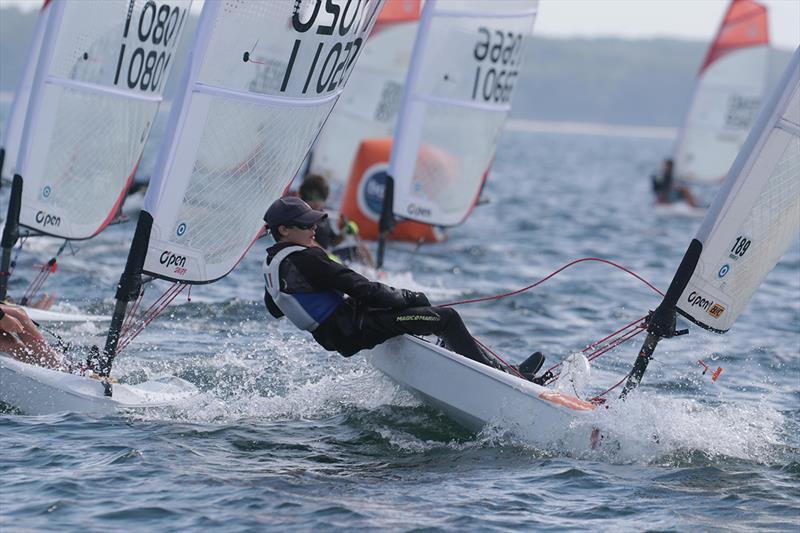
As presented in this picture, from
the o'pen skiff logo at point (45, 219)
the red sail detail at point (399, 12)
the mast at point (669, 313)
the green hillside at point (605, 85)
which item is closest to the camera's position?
the mast at point (669, 313)

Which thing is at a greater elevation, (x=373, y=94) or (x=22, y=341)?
(x=373, y=94)

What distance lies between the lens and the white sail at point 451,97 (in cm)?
1062

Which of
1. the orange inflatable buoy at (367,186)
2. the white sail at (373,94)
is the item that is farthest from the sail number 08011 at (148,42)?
the white sail at (373,94)

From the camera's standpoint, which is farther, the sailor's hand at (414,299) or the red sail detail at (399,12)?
the red sail detail at (399,12)

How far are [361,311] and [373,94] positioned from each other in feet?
29.8

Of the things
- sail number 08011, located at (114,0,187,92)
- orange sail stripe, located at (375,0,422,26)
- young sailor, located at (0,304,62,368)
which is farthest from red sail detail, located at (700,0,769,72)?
young sailor, located at (0,304,62,368)

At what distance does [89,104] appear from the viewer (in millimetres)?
7824

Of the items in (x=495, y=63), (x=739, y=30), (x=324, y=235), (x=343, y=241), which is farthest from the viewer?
(x=739, y=30)

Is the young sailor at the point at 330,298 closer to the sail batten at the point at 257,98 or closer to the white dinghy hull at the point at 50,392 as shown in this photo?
the sail batten at the point at 257,98

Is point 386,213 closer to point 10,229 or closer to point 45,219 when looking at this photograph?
point 45,219

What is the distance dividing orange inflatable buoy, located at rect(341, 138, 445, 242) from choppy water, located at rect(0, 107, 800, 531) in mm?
3673

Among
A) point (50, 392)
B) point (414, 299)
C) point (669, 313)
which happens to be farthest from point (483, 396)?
point (50, 392)

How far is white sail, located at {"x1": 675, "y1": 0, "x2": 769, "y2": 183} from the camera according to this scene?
2172 cm

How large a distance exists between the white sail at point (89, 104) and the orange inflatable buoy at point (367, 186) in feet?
16.5
